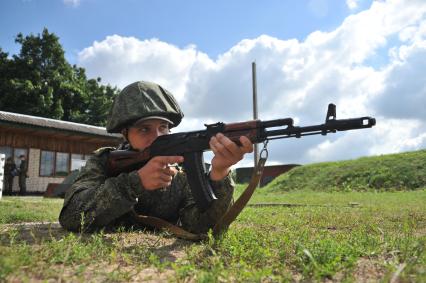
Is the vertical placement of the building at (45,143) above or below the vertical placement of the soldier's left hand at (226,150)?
above

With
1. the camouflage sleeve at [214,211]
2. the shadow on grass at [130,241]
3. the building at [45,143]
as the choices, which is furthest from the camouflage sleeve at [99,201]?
the building at [45,143]

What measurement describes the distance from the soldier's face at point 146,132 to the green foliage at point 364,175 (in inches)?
676

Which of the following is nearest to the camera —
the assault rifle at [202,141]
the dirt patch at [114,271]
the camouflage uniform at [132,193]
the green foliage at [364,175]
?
the dirt patch at [114,271]

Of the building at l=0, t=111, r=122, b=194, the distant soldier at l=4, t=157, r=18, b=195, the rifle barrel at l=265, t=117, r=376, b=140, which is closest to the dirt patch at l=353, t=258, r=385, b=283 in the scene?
the rifle barrel at l=265, t=117, r=376, b=140

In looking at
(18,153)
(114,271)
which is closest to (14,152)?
(18,153)

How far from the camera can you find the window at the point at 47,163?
22155 millimetres

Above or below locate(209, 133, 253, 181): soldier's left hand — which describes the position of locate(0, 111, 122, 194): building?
above

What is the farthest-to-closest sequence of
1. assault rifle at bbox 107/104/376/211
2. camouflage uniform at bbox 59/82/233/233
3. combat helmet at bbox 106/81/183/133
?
combat helmet at bbox 106/81/183/133
camouflage uniform at bbox 59/82/233/233
assault rifle at bbox 107/104/376/211

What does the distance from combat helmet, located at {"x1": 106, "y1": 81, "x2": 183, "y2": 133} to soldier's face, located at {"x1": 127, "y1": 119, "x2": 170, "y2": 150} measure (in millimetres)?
73

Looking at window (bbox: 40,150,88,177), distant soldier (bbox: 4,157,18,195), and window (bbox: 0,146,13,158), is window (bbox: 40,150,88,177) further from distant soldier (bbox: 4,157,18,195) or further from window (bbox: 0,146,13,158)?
distant soldier (bbox: 4,157,18,195)

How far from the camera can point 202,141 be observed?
3.52m

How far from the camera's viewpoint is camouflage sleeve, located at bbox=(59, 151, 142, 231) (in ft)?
11.6

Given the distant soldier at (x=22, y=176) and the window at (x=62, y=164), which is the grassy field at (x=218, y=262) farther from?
the window at (x=62, y=164)

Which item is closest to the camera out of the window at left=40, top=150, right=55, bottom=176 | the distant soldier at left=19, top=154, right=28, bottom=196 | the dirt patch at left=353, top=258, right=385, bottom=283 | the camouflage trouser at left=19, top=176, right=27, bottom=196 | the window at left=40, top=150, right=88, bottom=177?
the dirt patch at left=353, top=258, right=385, bottom=283
